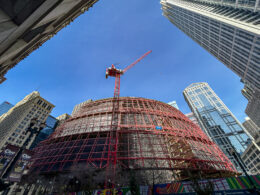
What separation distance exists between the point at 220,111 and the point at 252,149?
103 feet

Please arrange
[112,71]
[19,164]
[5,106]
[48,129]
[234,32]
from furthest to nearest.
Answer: [5,106], [48,129], [112,71], [234,32], [19,164]

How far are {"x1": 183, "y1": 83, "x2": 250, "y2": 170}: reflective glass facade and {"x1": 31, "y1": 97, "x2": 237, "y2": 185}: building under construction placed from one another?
66.2 meters

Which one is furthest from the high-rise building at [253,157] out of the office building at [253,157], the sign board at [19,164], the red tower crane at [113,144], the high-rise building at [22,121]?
the high-rise building at [22,121]

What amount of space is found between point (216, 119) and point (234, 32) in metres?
68.6

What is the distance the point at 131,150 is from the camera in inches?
842

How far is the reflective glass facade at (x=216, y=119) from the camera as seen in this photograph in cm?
8131

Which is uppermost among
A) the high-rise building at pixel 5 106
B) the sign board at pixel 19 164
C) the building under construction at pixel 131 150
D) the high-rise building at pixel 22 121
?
the high-rise building at pixel 5 106

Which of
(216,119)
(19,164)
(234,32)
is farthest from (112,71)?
(216,119)

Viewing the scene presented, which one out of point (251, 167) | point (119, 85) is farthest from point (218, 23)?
point (251, 167)

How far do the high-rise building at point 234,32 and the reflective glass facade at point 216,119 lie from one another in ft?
158

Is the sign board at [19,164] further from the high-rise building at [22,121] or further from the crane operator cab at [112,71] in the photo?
the high-rise building at [22,121]

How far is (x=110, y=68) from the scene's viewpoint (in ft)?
186

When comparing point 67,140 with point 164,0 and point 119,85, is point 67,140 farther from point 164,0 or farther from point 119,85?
point 164,0

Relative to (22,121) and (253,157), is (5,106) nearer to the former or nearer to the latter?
(22,121)
